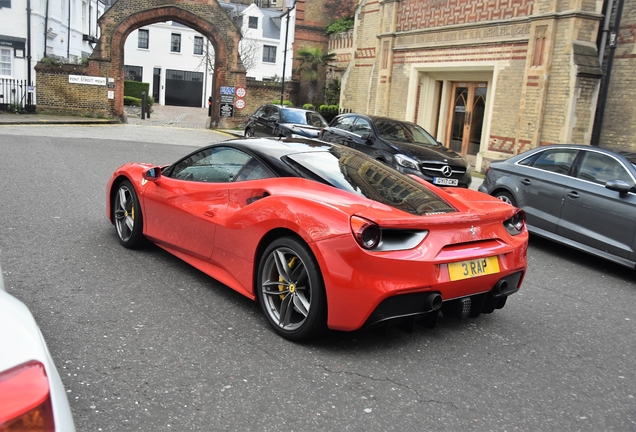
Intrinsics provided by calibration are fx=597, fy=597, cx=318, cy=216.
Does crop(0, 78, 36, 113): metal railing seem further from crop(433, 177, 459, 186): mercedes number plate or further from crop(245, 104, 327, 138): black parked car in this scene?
crop(433, 177, 459, 186): mercedes number plate

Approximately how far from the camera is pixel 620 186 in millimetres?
7020

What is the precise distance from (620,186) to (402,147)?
5809 mm

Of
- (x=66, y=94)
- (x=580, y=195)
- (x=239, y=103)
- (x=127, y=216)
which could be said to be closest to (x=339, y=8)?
(x=239, y=103)

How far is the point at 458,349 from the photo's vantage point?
4.30 m

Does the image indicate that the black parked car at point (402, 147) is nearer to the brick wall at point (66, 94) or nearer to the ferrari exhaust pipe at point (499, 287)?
the ferrari exhaust pipe at point (499, 287)

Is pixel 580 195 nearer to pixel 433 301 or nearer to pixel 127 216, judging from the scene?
pixel 433 301

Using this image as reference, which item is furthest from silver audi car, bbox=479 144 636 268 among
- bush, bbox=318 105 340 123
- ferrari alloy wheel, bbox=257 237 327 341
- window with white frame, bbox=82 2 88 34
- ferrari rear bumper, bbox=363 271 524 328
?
window with white frame, bbox=82 2 88 34

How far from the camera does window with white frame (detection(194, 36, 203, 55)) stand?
57.4 meters

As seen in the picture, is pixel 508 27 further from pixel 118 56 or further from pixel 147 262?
pixel 118 56

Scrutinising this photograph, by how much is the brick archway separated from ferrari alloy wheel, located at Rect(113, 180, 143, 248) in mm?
24461

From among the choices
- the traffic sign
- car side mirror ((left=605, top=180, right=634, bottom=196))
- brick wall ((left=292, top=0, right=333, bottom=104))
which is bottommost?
car side mirror ((left=605, top=180, right=634, bottom=196))

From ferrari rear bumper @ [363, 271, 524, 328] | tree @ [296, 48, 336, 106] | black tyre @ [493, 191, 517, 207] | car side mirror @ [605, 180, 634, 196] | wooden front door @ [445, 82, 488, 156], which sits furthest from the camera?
tree @ [296, 48, 336, 106]

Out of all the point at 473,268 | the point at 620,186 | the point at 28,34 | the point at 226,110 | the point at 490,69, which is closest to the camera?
the point at 473,268

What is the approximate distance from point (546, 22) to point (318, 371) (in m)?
14.5
